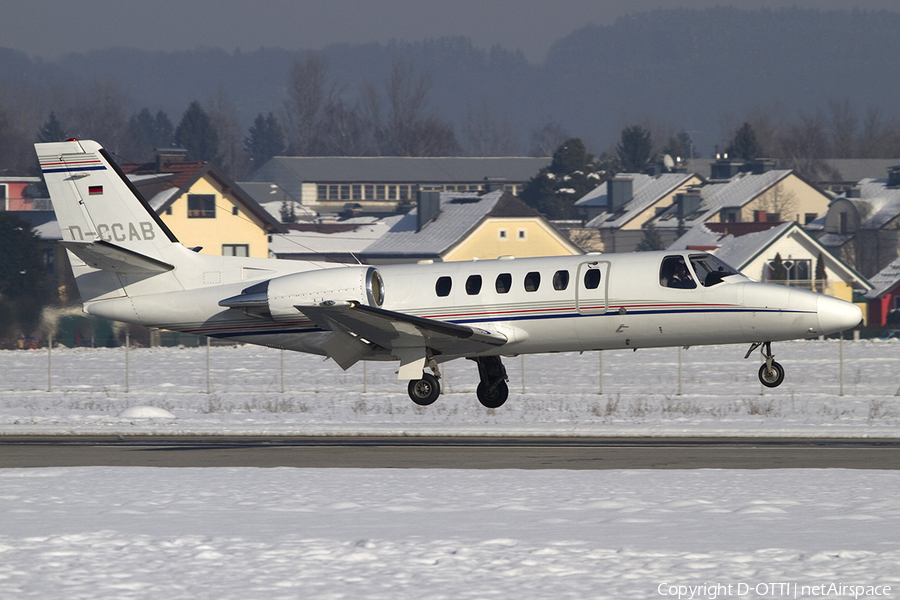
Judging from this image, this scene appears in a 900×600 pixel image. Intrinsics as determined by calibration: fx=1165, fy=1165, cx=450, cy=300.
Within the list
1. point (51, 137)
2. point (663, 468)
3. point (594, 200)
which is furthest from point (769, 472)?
point (51, 137)

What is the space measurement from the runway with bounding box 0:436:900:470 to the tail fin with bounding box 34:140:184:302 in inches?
156

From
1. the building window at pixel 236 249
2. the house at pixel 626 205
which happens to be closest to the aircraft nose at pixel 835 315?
the building window at pixel 236 249

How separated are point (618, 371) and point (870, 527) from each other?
92.5ft

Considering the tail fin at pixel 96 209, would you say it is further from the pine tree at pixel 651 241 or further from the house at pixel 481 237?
the pine tree at pixel 651 241

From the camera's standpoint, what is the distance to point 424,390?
78.2 ft

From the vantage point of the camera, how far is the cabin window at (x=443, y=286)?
23.7m

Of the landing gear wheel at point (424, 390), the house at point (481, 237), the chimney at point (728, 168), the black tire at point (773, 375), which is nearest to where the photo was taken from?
the black tire at point (773, 375)

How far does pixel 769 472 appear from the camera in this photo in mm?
16703

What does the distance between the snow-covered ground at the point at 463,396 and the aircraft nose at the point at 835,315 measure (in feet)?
6.76

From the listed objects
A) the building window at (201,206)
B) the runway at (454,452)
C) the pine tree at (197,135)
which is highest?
the pine tree at (197,135)

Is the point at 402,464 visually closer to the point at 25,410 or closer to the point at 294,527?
the point at 294,527

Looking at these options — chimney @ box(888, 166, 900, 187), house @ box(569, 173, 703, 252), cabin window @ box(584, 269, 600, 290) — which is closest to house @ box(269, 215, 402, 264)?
house @ box(569, 173, 703, 252)

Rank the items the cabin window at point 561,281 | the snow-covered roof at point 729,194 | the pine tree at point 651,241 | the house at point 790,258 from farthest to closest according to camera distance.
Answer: the snow-covered roof at point 729,194, the pine tree at point 651,241, the house at point 790,258, the cabin window at point 561,281

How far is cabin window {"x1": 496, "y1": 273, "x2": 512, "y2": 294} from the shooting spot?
23.2m
